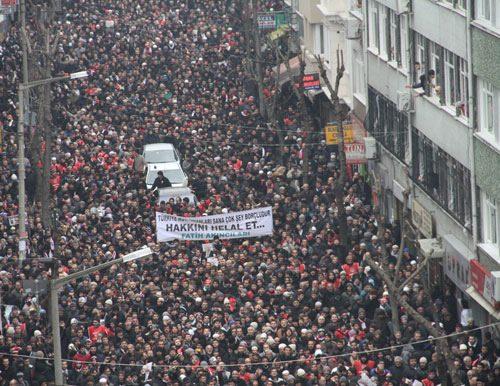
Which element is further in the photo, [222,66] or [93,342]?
[222,66]

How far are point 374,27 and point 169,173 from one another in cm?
849

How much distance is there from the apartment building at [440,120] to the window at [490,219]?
0.07 feet

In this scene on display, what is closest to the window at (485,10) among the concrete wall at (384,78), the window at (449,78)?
the window at (449,78)

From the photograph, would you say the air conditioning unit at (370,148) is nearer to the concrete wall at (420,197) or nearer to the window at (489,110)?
the concrete wall at (420,197)

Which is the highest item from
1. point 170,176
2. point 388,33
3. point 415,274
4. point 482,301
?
point 388,33

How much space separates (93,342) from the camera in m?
40.1

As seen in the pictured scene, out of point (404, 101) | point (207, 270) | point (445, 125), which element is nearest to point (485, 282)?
point (445, 125)

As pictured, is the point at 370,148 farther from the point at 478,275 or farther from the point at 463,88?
the point at 478,275

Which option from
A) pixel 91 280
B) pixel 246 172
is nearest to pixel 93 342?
pixel 91 280

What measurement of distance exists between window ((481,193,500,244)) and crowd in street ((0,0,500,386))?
1.94 m

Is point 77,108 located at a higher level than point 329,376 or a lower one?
lower

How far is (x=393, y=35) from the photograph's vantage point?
53.0 metres

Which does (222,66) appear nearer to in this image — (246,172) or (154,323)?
(246,172)

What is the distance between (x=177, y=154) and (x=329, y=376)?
27.2 meters
